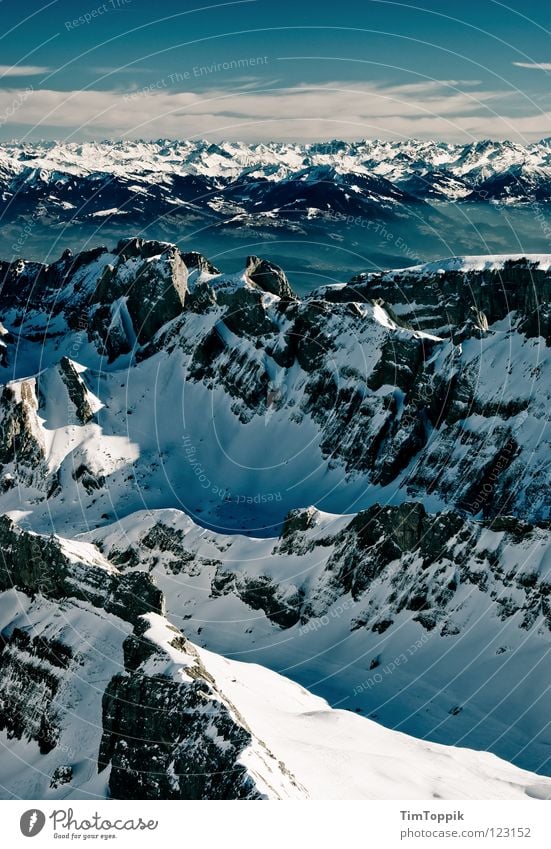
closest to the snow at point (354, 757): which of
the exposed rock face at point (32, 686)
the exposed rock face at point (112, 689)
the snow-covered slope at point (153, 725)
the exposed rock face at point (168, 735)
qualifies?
the snow-covered slope at point (153, 725)

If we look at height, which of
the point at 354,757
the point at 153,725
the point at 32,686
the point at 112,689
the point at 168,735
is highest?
the point at 112,689

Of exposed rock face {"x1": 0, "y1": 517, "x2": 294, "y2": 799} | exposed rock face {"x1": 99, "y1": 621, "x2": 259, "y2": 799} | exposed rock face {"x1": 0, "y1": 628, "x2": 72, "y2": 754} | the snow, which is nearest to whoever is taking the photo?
exposed rock face {"x1": 99, "y1": 621, "x2": 259, "y2": 799}

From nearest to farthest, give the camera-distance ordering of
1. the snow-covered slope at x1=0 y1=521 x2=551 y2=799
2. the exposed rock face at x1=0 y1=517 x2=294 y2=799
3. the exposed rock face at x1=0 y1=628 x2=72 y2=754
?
the exposed rock face at x1=0 y1=517 x2=294 y2=799, the snow-covered slope at x1=0 y1=521 x2=551 y2=799, the exposed rock face at x1=0 y1=628 x2=72 y2=754

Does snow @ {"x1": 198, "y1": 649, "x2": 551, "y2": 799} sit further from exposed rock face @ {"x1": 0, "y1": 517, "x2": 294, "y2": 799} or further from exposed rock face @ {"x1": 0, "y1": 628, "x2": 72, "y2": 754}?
exposed rock face @ {"x1": 0, "y1": 628, "x2": 72, "y2": 754}

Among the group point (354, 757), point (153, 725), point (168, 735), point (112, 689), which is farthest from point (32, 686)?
point (354, 757)

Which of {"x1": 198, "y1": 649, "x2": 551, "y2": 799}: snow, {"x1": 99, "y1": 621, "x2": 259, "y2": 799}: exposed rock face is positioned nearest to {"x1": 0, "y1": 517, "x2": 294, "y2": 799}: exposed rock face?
{"x1": 99, "y1": 621, "x2": 259, "y2": 799}: exposed rock face

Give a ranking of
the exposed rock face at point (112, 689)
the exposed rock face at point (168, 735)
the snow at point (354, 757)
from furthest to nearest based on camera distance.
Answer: the snow at point (354, 757) → the exposed rock face at point (112, 689) → the exposed rock face at point (168, 735)

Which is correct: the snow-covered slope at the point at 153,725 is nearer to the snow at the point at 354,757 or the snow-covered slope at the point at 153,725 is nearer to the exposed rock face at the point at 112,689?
the exposed rock face at the point at 112,689

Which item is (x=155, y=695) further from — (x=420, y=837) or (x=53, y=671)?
(x=420, y=837)

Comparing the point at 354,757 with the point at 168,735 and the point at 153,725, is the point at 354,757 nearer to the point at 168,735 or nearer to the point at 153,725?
the point at 168,735

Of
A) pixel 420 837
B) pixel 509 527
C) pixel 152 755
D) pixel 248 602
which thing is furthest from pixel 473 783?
pixel 248 602

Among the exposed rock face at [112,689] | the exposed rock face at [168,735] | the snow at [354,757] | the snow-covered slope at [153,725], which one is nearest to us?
the exposed rock face at [168,735]
